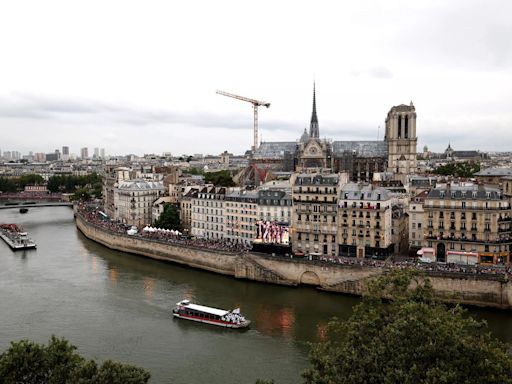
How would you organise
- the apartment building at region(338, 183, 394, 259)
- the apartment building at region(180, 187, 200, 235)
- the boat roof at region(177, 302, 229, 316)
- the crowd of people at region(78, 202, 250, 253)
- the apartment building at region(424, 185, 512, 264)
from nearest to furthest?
the boat roof at region(177, 302, 229, 316) → the apartment building at region(424, 185, 512, 264) → the apartment building at region(338, 183, 394, 259) → the crowd of people at region(78, 202, 250, 253) → the apartment building at region(180, 187, 200, 235)

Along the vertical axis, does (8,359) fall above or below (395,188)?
below

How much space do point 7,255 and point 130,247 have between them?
13.2 meters

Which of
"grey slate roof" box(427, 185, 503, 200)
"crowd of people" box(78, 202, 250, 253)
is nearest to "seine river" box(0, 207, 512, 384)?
"crowd of people" box(78, 202, 250, 253)

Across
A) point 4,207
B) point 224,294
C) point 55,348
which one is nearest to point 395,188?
point 224,294

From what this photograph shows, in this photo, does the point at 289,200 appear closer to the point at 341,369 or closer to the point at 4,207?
→ the point at 341,369

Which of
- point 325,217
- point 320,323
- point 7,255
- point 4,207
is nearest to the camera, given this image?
point 320,323

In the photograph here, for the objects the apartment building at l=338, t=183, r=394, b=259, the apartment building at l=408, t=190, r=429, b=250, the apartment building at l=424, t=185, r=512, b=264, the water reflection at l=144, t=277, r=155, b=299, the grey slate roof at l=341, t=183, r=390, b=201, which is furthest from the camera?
the apartment building at l=408, t=190, r=429, b=250

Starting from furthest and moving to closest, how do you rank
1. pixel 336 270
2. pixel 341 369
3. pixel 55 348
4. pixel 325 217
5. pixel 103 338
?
pixel 325 217 < pixel 336 270 < pixel 103 338 < pixel 55 348 < pixel 341 369

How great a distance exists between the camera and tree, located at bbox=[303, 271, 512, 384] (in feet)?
51.1

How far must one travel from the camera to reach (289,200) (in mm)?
50562

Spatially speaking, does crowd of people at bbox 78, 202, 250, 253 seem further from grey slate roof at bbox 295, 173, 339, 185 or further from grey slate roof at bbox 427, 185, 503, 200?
grey slate roof at bbox 427, 185, 503, 200

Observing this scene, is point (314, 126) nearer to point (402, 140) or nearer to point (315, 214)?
point (402, 140)

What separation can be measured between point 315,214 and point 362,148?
48.6m

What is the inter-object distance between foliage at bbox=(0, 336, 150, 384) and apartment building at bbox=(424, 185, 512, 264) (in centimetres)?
3087
